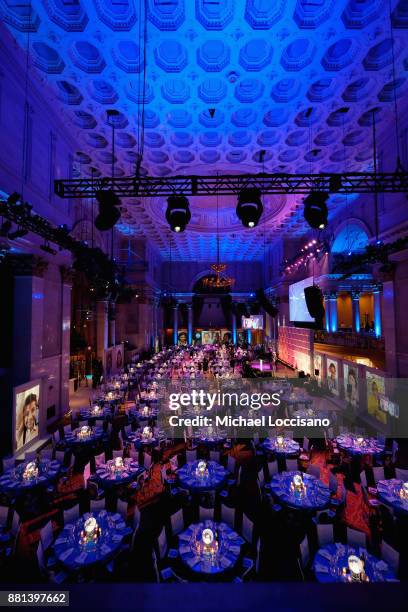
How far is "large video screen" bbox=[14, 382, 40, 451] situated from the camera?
7648 millimetres

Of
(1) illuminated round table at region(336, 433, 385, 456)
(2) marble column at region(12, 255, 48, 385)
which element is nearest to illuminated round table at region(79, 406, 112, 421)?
(2) marble column at region(12, 255, 48, 385)

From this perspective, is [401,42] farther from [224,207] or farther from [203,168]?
[224,207]

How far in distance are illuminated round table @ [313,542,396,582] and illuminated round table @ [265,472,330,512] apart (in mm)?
967

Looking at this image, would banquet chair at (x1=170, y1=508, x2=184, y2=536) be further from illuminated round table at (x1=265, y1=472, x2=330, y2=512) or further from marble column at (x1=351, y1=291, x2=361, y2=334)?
marble column at (x1=351, y1=291, x2=361, y2=334)

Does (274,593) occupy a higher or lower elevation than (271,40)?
lower

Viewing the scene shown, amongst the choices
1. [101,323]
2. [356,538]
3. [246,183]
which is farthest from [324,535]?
[101,323]

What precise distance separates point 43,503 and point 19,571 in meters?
1.72

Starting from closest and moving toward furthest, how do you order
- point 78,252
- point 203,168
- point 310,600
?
point 310,600
point 78,252
point 203,168

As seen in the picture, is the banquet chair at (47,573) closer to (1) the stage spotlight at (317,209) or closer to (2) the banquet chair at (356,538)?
(2) the banquet chair at (356,538)

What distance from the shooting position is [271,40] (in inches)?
246

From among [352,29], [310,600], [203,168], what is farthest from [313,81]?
[310,600]

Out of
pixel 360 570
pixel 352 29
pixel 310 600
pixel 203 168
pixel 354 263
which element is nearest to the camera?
pixel 310 600

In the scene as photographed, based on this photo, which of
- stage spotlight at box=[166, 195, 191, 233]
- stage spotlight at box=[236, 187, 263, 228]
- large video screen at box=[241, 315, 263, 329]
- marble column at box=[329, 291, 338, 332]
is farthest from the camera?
large video screen at box=[241, 315, 263, 329]

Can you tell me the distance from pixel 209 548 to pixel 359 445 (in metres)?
5.00
